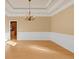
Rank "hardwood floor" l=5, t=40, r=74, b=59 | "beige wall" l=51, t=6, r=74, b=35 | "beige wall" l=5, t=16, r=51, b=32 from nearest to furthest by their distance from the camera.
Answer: "hardwood floor" l=5, t=40, r=74, b=59, "beige wall" l=51, t=6, r=74, b=35, "beige wall" l=5, t=16, r=51, b=32

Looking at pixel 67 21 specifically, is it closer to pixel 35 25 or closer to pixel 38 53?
pixel 38 53

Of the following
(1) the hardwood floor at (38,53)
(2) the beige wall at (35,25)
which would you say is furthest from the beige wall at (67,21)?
(2) the beige wall at (35,25)

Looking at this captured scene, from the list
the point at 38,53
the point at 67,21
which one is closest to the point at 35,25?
the point at 67,21

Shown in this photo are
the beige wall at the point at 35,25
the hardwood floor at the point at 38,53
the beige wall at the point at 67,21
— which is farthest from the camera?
the beige wall at the point at 35,25

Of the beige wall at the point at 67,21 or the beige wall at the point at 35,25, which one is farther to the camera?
the beige wall at the point at 35,25

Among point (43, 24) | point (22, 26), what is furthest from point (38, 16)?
point (22, 26)

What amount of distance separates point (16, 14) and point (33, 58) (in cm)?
933

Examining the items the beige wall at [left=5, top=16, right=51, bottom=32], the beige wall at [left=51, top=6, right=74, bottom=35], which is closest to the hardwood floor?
the beige wall at [left=51, top=6, right=74, bottom=35]

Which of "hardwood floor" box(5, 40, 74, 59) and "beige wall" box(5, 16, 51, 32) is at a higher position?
"beige wall" box(5, 16, 51, 32)

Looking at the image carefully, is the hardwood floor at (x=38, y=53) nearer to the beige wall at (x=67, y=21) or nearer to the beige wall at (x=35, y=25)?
the beige wall at (x=67, y=21)

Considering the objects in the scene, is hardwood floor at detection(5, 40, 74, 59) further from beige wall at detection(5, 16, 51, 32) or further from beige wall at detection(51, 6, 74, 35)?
beige wall at detection(5, 16, 51, 32)

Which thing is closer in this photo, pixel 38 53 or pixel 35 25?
pixel 38 53
